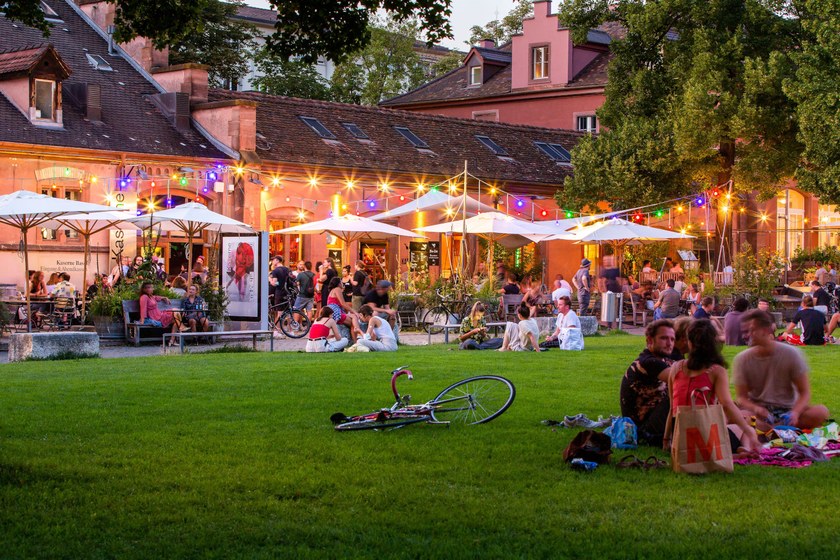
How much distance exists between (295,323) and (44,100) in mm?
10677

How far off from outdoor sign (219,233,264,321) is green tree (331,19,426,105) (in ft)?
117

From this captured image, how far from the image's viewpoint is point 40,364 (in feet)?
58.4

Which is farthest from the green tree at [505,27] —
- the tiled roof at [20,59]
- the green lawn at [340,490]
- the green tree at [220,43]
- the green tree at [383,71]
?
the green lawn at [340,490]

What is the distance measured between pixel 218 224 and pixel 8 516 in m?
19.1

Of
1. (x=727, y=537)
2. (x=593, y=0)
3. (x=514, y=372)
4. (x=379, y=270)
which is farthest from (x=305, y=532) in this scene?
(x=593, y=0)

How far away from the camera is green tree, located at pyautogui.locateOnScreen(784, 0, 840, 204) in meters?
34.1

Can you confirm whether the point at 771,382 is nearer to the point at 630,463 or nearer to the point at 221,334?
the point at 630,463

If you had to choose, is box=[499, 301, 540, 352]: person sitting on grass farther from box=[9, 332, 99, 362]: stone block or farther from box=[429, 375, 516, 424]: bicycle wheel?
box=[429, 375, 516, 424]: bicycle wheel

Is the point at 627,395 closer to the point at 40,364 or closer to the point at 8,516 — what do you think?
the point at 8,516

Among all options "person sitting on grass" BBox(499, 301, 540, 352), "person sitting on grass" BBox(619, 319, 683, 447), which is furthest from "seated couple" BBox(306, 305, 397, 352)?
"person sitting on grass" BBox(619, 319, 683, 447)

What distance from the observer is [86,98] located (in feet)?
109

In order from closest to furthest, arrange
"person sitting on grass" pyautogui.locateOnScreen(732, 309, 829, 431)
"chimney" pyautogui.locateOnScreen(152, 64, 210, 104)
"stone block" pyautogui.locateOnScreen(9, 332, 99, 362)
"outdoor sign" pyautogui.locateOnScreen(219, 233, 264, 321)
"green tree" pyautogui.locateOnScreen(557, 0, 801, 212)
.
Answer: "person sitting on grass" pyautogui.locateOnScreen(732, 309, 829, 431) < "stone block" pyautogui.locateOnScreen(9, 332, 99, 362) < "outdoor sign" pyautogui.locateOnScreen(219, 233, 264, 321) < "chimney" pyautogui.locateOnScreen(152, 64, 210, 104) < "green tree" pyautogui.locateOnScreen(557, 0, 801, 212)

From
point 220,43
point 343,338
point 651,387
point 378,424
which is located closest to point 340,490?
point 378,424

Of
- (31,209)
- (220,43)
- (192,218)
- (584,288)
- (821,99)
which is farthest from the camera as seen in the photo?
(220,43)
